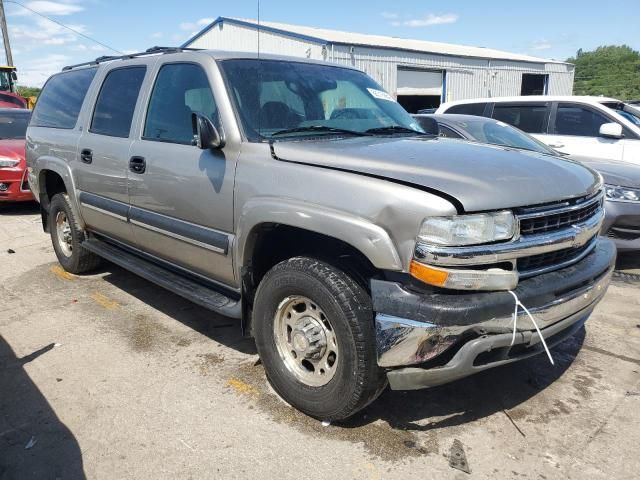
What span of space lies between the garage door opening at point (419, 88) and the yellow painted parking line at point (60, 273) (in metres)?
19.7

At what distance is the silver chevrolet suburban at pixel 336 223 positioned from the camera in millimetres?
2393

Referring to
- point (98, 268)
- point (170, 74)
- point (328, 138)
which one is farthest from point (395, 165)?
point (98, 268)

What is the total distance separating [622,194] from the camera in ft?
17.8

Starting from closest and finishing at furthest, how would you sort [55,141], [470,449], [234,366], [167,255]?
[470,449]
[234,366]
[167,255]
[55,141]

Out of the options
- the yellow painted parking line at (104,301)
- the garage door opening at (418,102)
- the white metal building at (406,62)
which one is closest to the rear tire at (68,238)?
the yellow painted parking line at (104,301)

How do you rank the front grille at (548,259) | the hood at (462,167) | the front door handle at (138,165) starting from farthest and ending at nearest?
1. the front door handle at (138,165)
2. the front grille at (548,259)
3. the hood at (462,167)

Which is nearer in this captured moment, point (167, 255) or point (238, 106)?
point (238, 106)

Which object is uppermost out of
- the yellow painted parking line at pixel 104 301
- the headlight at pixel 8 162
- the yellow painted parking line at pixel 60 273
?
the headlight at pixel 8 162

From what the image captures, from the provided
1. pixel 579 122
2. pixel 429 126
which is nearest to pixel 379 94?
pixel 429 126

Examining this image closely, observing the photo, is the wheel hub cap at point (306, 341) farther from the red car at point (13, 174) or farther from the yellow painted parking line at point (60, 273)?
the red car at point (13, 174)

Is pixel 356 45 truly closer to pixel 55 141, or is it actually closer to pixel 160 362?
pixel 55 141

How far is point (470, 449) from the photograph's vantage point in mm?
2721

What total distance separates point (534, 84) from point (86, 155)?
31.3 m

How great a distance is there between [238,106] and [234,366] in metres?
1.66
